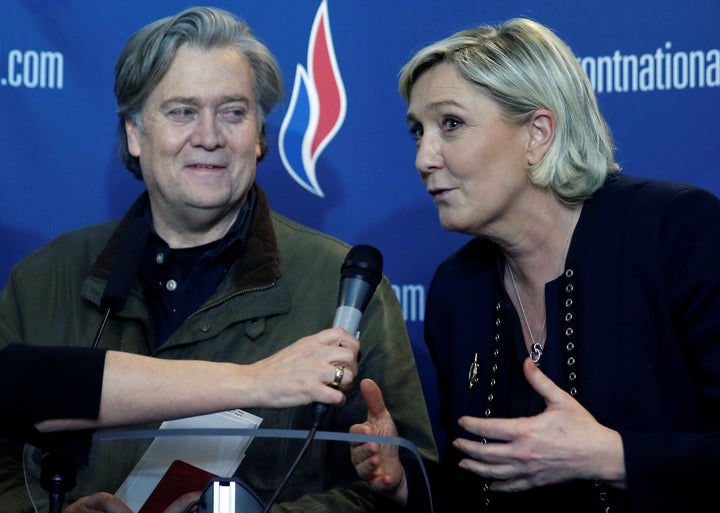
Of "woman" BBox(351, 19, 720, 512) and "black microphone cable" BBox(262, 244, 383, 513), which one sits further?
"woman" BBox(351, 19, 720, 512)

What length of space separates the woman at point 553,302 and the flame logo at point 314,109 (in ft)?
1.83

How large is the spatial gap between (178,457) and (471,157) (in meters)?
0.84

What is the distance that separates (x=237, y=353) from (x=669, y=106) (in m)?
1.16

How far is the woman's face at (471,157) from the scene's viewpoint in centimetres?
200

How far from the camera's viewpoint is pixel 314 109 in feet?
8.83

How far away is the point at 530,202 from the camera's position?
2027mm

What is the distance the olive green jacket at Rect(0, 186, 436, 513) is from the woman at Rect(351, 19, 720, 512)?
0.10 m

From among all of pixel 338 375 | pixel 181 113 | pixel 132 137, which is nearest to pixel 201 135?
pixel 181 113

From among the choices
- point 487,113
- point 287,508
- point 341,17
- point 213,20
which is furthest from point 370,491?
point 341,17

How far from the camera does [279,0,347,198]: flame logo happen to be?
268 centimetres

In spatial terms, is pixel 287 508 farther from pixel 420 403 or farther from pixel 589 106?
pixel 589 106

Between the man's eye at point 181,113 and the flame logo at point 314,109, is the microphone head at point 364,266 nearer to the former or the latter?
the man's eye at point 181,113

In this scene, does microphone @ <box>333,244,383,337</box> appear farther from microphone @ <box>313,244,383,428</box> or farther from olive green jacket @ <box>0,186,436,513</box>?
olive green jacket @ <box>0,186,436,513</box>

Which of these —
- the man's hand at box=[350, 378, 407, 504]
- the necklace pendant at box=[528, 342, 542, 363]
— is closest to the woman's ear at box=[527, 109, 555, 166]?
the necklace pendant at box=[528, 342, 542, 363]
